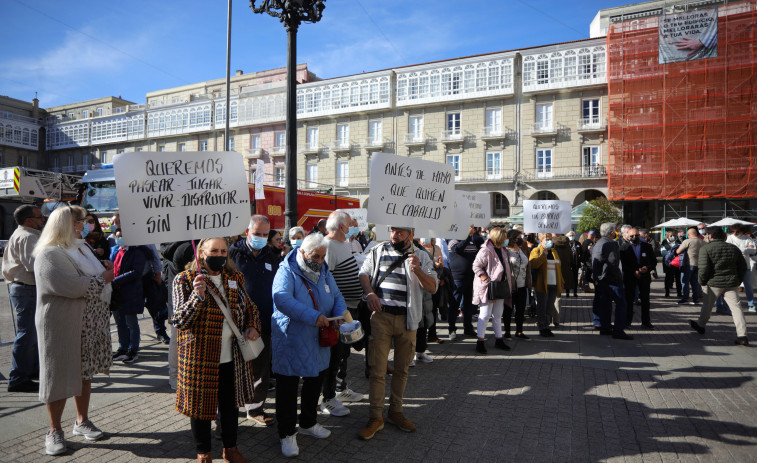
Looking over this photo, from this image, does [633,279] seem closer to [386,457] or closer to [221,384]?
[386,457]

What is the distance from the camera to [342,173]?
40500 mm

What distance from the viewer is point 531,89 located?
110 ft

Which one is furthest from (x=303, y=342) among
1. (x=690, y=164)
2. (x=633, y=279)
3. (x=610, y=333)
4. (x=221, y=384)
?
(x=690, y=164)

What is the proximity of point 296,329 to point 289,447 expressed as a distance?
3.02 ft

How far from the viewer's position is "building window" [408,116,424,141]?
3745 cm

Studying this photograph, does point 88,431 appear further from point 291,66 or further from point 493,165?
point 493,165

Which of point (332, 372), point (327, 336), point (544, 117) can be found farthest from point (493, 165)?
point (327, 336)

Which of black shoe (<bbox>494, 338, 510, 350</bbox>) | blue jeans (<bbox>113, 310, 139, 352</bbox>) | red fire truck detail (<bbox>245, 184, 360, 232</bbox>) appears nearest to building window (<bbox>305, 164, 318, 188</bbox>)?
red fire truck detail (<bbox>245, 184, 360, 232</bbox>)

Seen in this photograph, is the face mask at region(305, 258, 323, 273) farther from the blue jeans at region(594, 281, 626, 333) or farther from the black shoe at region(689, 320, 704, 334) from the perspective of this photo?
the black shoe at region(689, 320, 704, 334)

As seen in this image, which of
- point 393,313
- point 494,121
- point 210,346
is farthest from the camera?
point 494,121

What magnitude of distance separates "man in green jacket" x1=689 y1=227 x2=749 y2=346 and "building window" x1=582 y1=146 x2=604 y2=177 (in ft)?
89.3

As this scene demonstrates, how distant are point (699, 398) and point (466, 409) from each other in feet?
8.71

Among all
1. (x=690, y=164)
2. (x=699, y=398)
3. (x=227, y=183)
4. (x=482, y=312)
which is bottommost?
(x=699, y=398)

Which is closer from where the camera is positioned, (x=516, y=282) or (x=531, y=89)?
(x=516, y=282)
